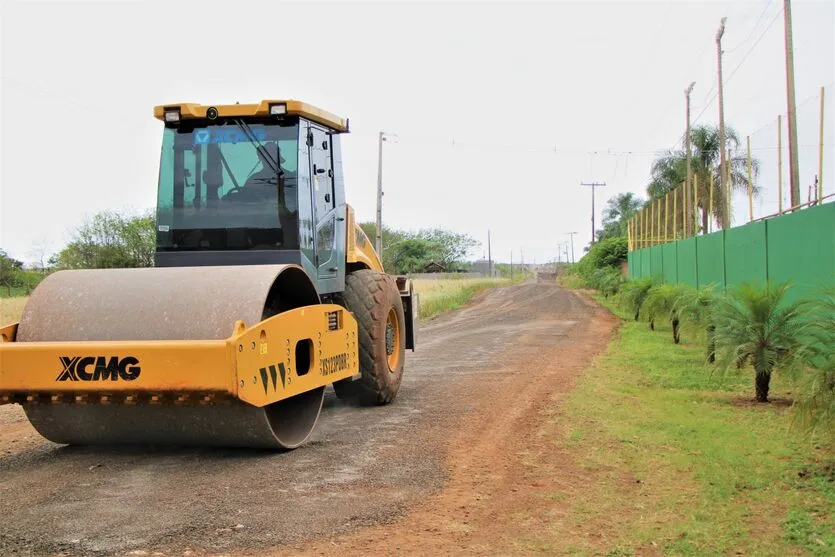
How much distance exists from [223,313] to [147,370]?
26.5 inches

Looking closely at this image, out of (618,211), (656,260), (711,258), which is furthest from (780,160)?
(618,211)

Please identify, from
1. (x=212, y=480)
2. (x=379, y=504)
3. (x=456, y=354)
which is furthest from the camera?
(x=456, y=354)

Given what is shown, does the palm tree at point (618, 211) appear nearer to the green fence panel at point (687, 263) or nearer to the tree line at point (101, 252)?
the tree line at point (101, 252)

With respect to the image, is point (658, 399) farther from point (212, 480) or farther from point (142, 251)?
point (142, 251)

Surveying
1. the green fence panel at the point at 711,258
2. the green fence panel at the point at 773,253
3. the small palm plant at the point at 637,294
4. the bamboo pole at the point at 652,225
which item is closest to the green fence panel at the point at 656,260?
the bamboo pole at the point at 652,225

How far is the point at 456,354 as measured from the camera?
15023 mm

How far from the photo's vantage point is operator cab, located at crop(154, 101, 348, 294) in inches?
297

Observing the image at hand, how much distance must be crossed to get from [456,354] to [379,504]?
974 centimetres

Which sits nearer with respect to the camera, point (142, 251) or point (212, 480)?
point (212, 480)

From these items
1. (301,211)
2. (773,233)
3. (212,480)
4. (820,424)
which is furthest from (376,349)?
(773,233)

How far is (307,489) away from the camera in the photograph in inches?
222

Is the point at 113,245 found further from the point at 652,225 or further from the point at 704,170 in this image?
the point at 704,170

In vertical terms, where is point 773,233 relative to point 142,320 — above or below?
above

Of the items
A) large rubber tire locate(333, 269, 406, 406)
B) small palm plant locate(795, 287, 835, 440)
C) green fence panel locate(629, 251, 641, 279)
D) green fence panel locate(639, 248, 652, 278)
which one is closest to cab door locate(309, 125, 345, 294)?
large rubber tire locate(333, 269, 406, 406)
